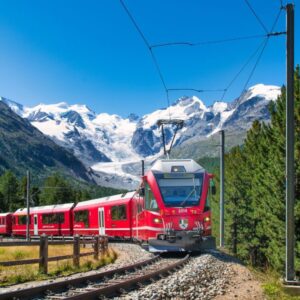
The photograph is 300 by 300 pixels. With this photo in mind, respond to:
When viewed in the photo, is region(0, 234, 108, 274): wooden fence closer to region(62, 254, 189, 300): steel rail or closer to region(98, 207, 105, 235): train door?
region(62, 254, 189, 300): steel rail

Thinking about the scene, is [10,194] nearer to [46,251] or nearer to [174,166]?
[174,166]

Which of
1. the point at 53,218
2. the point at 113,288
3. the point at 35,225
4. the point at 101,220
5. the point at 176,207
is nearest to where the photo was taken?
the point at 113,288

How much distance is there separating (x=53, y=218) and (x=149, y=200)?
108 ft

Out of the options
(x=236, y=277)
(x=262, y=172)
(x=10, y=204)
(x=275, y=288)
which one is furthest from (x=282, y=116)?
(x=10, y=204)

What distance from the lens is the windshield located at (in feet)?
70.8

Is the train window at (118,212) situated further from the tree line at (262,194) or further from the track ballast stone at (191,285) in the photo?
the track ballast stone at (191,285)

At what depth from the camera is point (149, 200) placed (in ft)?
72.9


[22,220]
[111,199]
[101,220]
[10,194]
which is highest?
[111,199]

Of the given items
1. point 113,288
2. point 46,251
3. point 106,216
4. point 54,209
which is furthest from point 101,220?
point 113,288

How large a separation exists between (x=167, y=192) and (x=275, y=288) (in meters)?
10.5

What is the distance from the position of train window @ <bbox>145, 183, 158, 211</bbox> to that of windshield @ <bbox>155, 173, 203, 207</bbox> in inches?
19.2

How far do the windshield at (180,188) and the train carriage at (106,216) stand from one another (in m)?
12.7

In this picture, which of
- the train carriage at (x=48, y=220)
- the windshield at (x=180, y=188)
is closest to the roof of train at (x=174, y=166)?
the windshield at (x=180, y=188)

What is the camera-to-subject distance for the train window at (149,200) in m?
21.9
